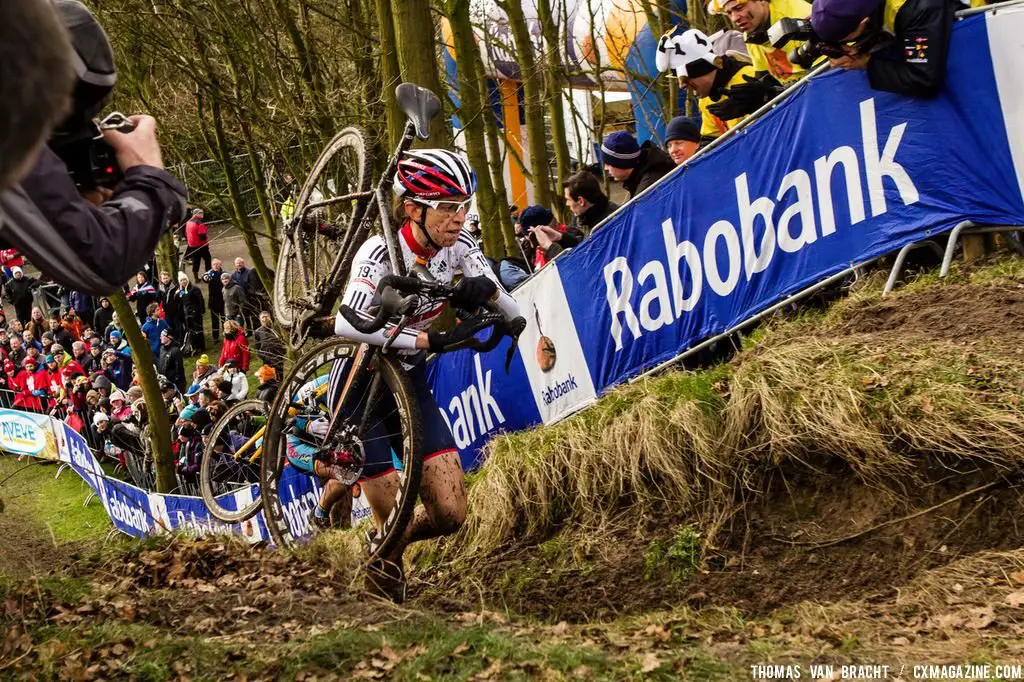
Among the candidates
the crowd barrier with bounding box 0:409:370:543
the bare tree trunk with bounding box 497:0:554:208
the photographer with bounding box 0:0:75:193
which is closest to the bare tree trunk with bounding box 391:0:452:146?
the crowd barrier with bounding box 0:409:370:543

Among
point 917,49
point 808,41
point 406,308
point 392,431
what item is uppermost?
point 808,41

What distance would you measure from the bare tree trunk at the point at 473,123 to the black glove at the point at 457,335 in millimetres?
5825

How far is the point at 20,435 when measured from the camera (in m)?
21.7

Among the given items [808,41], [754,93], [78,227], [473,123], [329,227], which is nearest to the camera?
[78,227]

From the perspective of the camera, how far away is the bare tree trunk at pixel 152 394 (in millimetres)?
13938

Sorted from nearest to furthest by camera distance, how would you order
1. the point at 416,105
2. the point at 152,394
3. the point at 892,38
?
the point at 892,38 → the point at 416,105 → the point at 152,394

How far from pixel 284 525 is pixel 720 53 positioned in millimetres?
4856

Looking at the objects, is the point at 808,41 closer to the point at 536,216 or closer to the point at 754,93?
the point at 754,93

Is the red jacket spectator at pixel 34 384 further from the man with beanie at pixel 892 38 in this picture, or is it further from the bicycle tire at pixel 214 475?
the man with beanie at pixel 892 38

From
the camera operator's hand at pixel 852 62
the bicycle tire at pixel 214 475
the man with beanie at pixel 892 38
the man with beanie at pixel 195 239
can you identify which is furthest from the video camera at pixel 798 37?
the man with beanie at pixel 195 239

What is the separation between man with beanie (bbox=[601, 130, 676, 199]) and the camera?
834 cm

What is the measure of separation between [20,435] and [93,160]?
67.3 ft

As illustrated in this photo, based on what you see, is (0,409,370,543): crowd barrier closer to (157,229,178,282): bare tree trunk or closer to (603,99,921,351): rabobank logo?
(603,99,921,351): rabobank logo

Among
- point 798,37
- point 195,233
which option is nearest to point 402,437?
point 798,37
